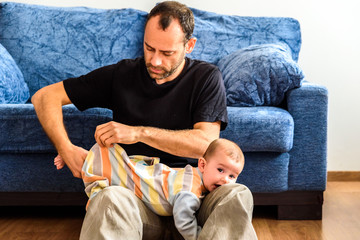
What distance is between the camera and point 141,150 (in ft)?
5.09

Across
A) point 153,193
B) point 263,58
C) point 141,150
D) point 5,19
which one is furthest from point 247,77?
point 5,19

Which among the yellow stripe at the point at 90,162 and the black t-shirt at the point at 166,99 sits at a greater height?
the black t-shirt at the point at 166,99

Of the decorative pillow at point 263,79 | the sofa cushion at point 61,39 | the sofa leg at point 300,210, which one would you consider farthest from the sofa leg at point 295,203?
the sofa cushion at point 61,39

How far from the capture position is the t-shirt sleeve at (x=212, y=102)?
1527mm

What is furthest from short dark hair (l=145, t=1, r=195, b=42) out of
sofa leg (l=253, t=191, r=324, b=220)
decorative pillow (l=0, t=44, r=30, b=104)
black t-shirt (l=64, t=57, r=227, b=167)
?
decorative pillow (l=0, t=44, r=30, b=104)

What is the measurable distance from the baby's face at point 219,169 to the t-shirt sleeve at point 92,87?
20.1 inches

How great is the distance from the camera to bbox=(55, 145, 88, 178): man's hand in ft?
4.96

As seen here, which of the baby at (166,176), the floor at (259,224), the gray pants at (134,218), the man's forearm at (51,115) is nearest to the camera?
the gray pants at (134,218)

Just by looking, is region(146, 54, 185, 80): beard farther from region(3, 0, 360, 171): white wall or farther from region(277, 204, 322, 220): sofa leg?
region(3, 0, 360, 171): white wall

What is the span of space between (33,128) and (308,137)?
3.83 feet

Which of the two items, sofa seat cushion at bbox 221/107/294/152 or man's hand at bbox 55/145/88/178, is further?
sofa seat cushion at bbox 221/107/294/152

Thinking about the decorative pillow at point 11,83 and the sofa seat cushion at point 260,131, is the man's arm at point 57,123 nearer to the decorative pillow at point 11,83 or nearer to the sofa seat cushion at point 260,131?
the decorative pillow at point 11,83

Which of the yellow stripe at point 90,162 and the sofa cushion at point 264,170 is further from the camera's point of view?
the sofa cushion at point 264,170

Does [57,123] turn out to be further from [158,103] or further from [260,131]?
[260,131]
